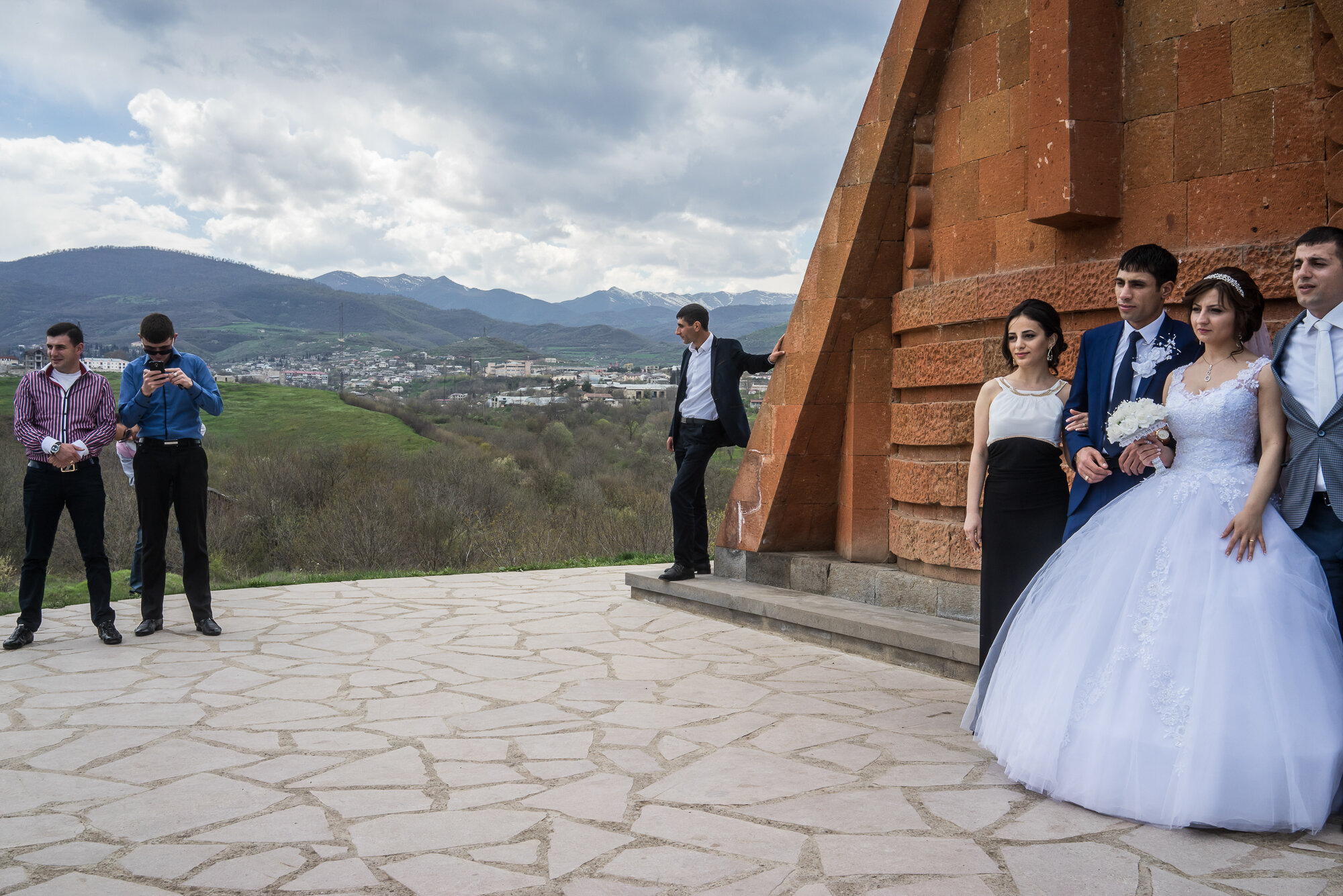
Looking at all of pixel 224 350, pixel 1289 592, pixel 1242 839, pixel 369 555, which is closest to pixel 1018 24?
pixel 1289 592

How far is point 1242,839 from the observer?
120 inches

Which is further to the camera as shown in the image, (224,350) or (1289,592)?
(224,350)

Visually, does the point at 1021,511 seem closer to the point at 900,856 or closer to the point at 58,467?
the point at 900,856

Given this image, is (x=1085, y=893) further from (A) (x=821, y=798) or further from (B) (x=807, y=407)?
(B) (x=807, y=407)

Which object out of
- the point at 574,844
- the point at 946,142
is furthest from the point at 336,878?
the point at 946,142

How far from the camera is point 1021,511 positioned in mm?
4254

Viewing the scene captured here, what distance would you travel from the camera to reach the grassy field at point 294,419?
34812 mm

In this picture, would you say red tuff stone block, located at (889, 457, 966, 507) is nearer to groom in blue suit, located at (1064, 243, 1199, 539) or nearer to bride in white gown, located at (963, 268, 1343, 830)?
groom in blue suit, located at (1064, 243, 1199, 539)

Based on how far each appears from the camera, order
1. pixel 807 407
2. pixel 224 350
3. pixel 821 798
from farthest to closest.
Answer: pixel 224 350, pixel 807 407, pixel 821 798

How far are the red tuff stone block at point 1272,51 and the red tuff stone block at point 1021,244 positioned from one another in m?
1.09

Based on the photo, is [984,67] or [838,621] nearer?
[984,67]

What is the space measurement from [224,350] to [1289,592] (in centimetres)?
9000

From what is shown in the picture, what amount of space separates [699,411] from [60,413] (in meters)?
4.18

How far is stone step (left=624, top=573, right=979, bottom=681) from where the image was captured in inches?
209
